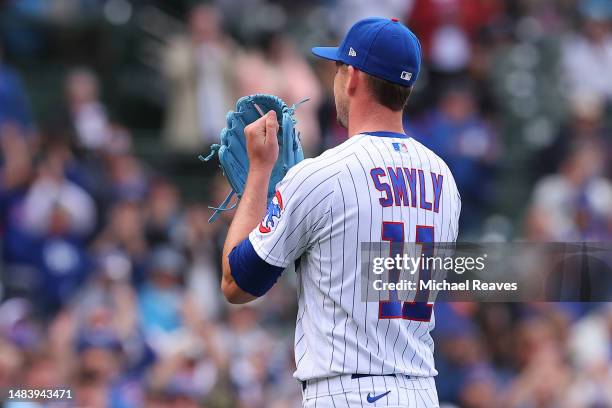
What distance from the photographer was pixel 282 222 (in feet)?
10.1

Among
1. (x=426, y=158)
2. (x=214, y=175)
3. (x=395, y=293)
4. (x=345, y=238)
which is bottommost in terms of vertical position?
(x=395, y=293)

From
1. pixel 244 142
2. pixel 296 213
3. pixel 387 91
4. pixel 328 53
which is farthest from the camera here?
pixel 244 142

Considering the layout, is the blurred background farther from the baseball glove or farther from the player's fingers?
the player's fingers

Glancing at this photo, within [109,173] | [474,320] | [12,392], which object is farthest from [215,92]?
[12,392]

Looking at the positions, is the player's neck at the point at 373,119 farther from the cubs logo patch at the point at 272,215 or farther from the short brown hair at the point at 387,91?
the cubs logo patch at the point at 272,215

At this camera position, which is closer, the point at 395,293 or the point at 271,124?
the point at 395,293

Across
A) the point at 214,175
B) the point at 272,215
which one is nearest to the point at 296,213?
the point at 272,215

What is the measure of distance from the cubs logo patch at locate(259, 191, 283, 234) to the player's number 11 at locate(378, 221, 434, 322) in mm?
287

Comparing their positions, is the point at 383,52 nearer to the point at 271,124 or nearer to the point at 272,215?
the point at 271,124

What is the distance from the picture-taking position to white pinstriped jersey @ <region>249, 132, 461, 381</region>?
3082mm

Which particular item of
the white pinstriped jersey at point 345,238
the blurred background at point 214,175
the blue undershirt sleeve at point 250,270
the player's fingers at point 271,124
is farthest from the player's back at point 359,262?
the blurred background at point 214,175

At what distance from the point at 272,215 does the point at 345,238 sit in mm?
207

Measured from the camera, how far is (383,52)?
3.16 m

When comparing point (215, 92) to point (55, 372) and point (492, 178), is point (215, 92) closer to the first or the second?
point (492, 178)
